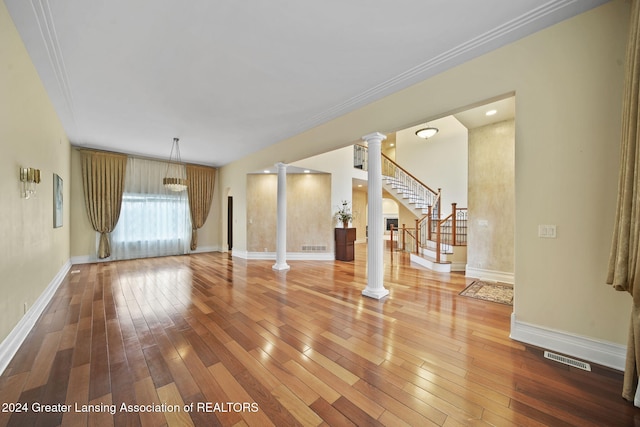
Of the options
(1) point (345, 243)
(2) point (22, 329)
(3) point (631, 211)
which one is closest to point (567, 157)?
(3) point (631, 211)

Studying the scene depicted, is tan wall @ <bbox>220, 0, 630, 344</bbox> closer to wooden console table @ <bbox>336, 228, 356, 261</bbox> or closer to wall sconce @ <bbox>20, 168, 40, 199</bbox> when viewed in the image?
wooden console table @ <bbox>336, 228, 356, 261</bbox>

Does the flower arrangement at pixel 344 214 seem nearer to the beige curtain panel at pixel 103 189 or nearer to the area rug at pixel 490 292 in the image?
the area rug at pixel 490 292

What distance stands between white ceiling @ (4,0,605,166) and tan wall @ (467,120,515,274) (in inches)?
120

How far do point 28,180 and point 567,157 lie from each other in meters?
5.60

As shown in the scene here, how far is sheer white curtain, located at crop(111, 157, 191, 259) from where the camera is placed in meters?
6.86

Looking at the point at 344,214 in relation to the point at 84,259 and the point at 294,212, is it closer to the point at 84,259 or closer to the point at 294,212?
the point at 294,212

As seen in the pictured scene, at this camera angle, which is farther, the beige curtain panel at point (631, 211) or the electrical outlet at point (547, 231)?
the electrical outlet at point (547, 231)

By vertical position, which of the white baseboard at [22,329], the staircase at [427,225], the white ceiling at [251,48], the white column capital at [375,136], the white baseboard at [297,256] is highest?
the white ceiling at [251,48]

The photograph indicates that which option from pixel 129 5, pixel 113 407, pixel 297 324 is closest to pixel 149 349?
pixel 113 407

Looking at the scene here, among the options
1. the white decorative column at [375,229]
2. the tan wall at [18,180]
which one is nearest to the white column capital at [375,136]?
the white decorative column at [375,229]

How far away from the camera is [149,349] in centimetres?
229

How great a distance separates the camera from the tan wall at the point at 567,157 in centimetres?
202

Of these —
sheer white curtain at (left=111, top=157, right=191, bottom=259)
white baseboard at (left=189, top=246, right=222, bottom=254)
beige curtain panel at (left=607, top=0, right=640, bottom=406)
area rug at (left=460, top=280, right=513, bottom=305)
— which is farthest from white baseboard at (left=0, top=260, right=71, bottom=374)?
area rug at (left=460, top=280, right=513, bottom=305)

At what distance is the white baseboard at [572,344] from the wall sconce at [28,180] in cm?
549
